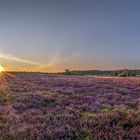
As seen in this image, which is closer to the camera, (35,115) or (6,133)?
(6,133)

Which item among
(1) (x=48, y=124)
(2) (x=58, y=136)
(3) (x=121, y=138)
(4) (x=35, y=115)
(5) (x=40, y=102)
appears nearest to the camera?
(3) (x=121, y=138)

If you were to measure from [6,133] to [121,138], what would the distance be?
411 cm

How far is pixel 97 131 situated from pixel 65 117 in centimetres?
289

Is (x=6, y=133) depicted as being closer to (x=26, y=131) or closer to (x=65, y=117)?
(x=26, y=131)

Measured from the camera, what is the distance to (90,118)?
43.6 feet

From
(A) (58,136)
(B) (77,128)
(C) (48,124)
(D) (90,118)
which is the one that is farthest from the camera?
(D) (90,118)

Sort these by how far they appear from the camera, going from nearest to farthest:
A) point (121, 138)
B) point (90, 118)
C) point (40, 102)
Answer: point (121, 138) → point (90, 118) → point (40, 102)

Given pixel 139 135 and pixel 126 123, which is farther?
pixel 126 123

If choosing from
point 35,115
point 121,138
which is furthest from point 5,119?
point 121,138

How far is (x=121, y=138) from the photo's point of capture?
9.84m

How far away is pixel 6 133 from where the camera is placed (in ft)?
36.3

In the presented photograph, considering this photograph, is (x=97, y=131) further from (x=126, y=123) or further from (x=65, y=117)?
(x=65, y=117)

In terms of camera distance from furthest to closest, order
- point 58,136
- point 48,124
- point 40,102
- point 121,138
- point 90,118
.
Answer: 1. point 40,102
2. point 90,118
3. point 48,124
4. point 58,136
5. point 121,138

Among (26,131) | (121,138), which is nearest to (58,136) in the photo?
(26,131)
